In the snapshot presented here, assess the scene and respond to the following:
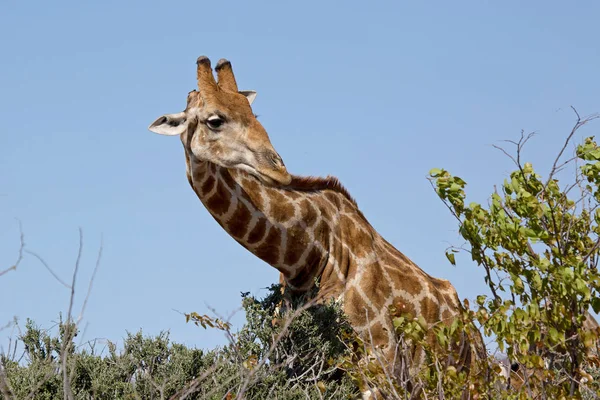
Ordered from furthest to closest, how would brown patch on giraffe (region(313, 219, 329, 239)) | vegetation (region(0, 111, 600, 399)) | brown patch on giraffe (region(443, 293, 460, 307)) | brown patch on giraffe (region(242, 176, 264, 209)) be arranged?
brown patch on giraffe (region(443, 293, 460, 307)) < brown patch on giraffe (region(313, 219, 329, 239)) < brown patch on giraffe (region(242, 176, 264, 209)) < vegetation (region(0, 111, 600, 399))

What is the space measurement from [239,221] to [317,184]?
45.8 inches

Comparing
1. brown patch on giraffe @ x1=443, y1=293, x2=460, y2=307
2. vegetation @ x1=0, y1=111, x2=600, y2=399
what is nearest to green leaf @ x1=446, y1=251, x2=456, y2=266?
vegetation @ x1=0, y1=111, x2=600, y2=399

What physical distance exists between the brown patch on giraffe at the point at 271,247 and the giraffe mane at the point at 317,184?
585mm

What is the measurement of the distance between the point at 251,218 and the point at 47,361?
266 centimetres

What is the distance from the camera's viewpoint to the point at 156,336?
10.0 metres

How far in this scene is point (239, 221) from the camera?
10.6m

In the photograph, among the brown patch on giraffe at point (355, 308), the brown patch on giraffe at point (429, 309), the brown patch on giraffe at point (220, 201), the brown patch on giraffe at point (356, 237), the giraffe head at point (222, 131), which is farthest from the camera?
the brown patch on giraffe at point (429, 309)

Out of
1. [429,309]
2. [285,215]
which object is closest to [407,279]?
[429,309]

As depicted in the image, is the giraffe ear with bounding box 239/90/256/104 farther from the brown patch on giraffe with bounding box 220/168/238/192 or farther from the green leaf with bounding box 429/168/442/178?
the green leaf with bounding box 429/168/442/178

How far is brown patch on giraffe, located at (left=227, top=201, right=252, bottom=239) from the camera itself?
1052 cm

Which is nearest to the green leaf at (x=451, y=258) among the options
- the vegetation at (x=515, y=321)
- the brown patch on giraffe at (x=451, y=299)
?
the vegetation at (x=515, y=321)

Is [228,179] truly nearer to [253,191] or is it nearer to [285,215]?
[253,191]

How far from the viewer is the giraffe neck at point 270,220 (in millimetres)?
10477

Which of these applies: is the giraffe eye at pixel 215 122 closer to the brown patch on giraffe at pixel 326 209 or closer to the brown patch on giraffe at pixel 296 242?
the brown patch on giraffe at pixel 296 242
